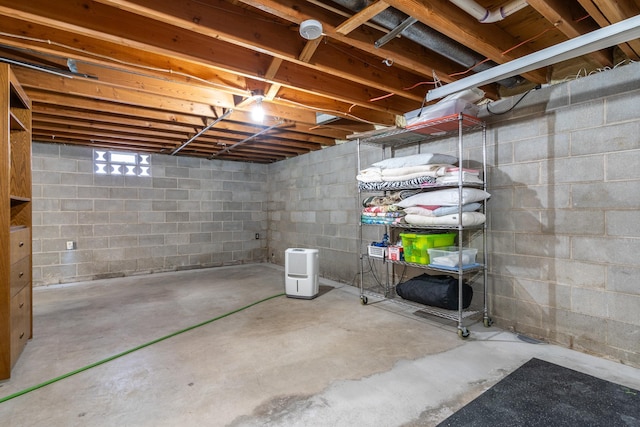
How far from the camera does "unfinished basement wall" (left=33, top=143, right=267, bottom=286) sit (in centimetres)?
470

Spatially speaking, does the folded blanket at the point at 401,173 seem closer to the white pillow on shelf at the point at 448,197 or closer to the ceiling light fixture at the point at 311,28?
the white pillow on shelf at the point at 448,197

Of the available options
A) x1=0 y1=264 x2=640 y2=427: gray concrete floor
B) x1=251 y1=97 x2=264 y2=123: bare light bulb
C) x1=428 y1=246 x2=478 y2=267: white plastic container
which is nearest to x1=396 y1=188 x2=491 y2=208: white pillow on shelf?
x1=428 y1=246 x2=478 y2=267: white plastic container

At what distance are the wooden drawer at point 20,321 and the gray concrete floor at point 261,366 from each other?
12cm

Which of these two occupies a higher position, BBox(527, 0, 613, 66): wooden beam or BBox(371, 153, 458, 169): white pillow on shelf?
BBox(527, 0, 613, 66): wooden beam

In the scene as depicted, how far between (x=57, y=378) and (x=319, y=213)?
3.75 m

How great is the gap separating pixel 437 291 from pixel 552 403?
1201mm

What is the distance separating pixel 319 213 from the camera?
523 centimetres

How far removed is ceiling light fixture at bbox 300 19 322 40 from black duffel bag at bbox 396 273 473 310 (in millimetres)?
2331

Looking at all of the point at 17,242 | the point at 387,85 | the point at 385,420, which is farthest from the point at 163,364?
the point at 387,85

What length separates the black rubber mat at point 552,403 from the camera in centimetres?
163

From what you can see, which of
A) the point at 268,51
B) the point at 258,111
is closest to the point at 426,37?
the point at 268,51

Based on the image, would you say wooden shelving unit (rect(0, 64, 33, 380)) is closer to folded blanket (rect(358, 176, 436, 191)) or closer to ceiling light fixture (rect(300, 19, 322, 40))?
ceiling light fixture (rect(300, 19, 322, 40))

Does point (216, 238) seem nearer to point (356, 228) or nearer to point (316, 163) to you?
point (316, 163)

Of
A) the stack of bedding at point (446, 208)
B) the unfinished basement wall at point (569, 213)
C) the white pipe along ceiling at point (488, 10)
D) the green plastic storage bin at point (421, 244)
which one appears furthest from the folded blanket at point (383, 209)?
the white pipe along ceiling at point (488, 10)
